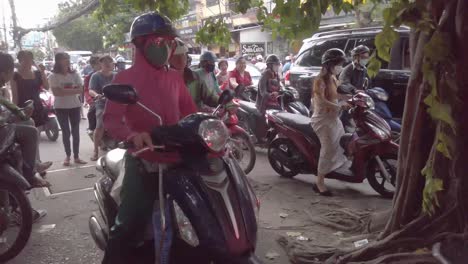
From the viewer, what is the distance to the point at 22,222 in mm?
3734

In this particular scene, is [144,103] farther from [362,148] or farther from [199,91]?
[362,148]

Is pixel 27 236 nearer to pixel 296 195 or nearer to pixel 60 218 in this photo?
pixel 60 218

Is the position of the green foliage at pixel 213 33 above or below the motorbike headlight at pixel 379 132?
above

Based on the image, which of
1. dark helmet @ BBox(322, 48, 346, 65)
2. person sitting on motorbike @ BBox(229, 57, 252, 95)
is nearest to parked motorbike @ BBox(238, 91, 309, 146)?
person sitting on motorbike @ BBox(229, 57, 252, 95)

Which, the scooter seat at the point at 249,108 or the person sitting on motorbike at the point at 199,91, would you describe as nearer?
the person sitting on motorbike at the point at 199,91

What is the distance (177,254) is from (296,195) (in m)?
3.36

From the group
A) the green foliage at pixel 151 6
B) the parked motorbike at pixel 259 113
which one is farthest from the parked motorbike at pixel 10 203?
the parked motorbike at pixel 259 113

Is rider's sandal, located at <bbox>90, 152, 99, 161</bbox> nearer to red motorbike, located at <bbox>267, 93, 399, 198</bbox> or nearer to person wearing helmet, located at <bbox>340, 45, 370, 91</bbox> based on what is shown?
red motorbike, located at <bbox>267, 93, 399, 198</bbox>

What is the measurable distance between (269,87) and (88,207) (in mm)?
3818

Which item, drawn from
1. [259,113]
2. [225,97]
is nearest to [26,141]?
[225,97]

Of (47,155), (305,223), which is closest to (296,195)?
(305,223)

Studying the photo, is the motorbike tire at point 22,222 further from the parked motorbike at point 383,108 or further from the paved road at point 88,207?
the parked motorbike at point 383,108

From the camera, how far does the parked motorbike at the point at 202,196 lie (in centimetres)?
203

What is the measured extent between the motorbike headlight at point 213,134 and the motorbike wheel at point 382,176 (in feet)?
11.0
